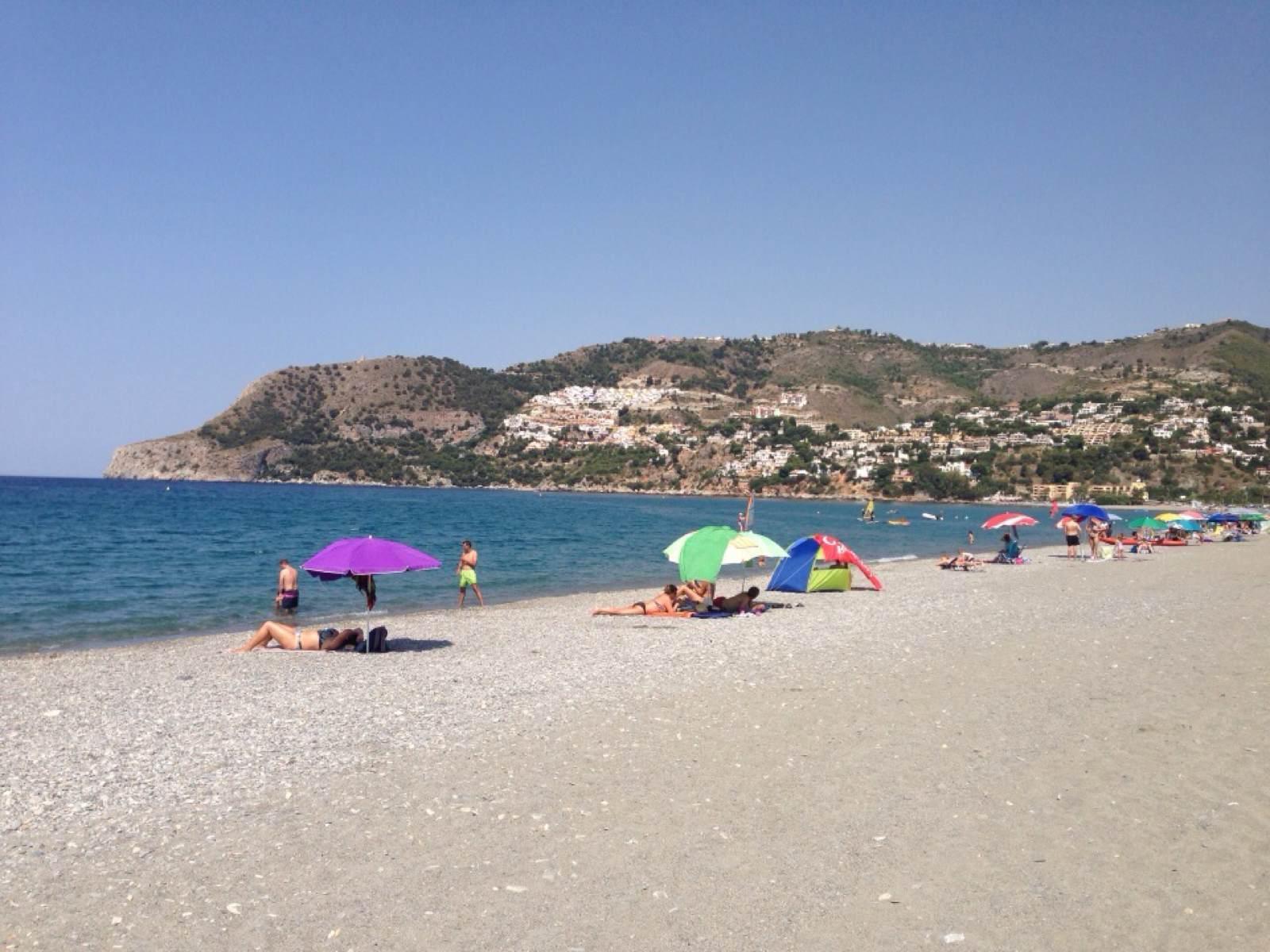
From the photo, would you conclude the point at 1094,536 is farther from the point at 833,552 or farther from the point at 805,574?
the point at 805,574

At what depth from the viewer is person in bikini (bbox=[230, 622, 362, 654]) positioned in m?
15.4

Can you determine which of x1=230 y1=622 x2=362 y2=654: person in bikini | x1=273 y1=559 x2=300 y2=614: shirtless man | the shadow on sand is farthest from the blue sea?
the shadow on sand

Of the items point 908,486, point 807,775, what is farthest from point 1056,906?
point 908,486

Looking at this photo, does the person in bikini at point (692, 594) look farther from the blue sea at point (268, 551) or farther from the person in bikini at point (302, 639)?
the person in bikini at point (302, 639)

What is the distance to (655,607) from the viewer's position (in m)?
20.2

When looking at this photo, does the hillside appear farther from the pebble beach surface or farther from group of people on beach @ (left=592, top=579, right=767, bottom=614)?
the pebble beach surface

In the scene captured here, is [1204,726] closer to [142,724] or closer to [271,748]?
[271,748]

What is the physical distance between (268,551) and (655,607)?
25.5 metres

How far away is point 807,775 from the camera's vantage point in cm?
847

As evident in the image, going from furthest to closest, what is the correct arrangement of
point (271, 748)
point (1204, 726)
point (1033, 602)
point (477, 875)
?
point (1033, 602)
point (1204, 726)
point (271, 748)
point (477, 875)

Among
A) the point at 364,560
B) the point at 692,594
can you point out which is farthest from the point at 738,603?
the point at 364,560

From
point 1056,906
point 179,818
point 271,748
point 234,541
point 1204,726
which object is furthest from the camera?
point 234,541

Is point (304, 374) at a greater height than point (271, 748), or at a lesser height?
greater

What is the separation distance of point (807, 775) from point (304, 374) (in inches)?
7400
